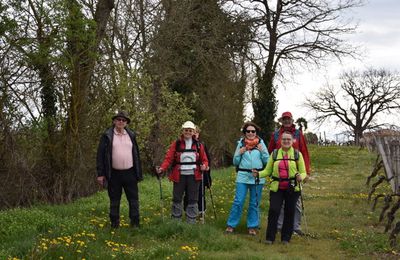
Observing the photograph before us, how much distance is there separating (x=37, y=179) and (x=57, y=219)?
3.18 metres

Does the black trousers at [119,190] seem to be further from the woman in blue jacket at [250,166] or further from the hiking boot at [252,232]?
the hiking boot at [252,232]

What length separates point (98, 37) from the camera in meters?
13.7

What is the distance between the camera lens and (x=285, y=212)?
9406 mm

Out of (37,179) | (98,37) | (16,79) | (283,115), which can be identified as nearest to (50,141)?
(37,179)

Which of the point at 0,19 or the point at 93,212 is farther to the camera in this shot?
the point at 93,212

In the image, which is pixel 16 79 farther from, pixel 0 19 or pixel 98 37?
pixel 98 37

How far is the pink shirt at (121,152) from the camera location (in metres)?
9.29

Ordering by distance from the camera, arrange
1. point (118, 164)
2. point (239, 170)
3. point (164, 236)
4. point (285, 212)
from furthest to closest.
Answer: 1. point (239, 170)
2. point (285, 212)
3. point (118, 164)
4. point (164, 236)

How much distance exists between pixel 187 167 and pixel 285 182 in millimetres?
1868

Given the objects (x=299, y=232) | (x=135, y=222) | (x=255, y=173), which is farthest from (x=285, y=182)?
(x=135, y=222)

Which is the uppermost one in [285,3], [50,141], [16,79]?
[285,3]

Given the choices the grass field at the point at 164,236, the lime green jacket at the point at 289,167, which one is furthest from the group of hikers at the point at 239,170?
the grass field at the point at 164,236

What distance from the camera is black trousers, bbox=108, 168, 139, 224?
936 cm

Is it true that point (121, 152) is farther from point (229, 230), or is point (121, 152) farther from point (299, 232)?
point (299, 232)
